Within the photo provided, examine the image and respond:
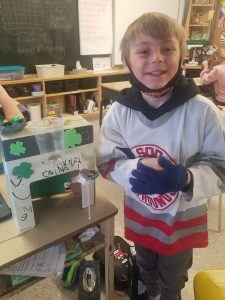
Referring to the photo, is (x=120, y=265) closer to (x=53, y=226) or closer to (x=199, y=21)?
(x=53, y=226)

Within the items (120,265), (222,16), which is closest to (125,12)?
(222,16)

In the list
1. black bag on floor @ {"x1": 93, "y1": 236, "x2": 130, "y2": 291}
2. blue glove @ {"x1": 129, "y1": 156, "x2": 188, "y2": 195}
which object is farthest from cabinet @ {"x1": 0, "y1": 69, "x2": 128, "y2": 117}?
blue glove @ {"x1": 129, "y1": 156, "x2": 188, "y2": 195}

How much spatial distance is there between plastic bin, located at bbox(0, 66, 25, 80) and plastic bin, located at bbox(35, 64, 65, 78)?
25cm

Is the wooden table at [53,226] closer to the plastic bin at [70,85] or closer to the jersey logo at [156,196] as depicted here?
the jersey logo at [156,196]

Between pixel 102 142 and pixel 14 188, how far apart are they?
328mm

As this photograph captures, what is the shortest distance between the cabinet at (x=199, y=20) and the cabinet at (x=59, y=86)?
6.07 ft

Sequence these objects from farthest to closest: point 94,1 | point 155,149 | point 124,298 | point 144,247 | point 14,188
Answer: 1. point 94,1
2. point 124,298
3. point 144,247
4. point 155,149
5. point 14,188

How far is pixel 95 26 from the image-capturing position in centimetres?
392

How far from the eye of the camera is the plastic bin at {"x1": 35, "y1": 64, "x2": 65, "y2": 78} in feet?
11.2

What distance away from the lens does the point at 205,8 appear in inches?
195

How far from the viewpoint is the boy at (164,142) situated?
749mm

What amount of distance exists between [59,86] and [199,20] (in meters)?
3.29

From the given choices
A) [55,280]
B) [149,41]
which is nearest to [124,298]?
[55,280]

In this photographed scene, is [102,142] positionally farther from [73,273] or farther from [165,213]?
[73,273]
